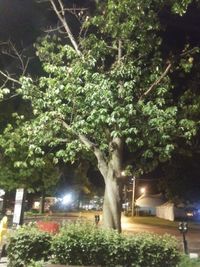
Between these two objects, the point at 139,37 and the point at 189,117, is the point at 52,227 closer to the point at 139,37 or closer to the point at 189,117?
the point at 189,117

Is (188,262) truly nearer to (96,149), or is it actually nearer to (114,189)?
(114,189)

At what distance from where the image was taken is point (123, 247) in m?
10.0

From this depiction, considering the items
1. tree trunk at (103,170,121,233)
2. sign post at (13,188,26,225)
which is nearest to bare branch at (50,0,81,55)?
tree trunk at (103,170,121,233)

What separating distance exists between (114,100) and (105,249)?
4.69m

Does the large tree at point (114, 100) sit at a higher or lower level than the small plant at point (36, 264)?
higher

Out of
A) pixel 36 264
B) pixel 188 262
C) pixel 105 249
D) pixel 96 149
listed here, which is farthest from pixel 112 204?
pixel 36 264

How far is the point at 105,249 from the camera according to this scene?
1005cm

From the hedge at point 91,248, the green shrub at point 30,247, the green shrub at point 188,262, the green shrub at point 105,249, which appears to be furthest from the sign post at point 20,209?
the green shrub at point 188,262

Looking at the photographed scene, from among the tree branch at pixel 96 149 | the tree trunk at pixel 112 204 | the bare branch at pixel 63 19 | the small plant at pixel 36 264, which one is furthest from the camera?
the bare branch at pixel 63 19

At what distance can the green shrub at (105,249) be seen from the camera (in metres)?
9.98

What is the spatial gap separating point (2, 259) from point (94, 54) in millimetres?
7073

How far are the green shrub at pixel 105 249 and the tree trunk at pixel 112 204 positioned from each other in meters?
2.92

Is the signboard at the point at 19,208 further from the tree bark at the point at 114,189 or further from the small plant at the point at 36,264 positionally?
the small plant at the point at 36,264

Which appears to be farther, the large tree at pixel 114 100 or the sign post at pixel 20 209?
the sign post at pixel 20 209
